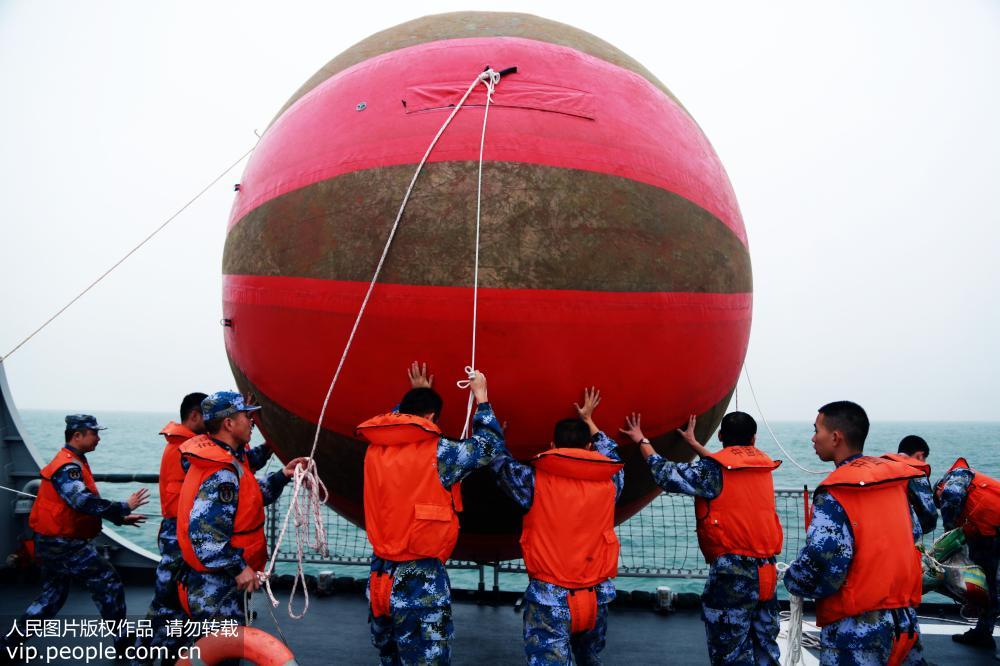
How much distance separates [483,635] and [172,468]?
296cm

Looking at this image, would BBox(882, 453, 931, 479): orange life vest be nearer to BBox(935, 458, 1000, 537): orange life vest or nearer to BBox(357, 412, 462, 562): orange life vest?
BBox(935, 458, 1000, 537): orange life vest

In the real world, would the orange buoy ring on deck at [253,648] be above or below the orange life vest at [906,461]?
below

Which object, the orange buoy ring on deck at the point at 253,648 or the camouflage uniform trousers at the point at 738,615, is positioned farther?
the camouflage uniform trousers at the point at 738,615

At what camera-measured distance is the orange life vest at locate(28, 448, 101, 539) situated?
5.26m

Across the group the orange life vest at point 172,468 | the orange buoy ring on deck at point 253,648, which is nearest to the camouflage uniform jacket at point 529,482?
the orange buoy ring on deck at point 253,648

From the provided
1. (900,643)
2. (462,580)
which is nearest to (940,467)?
(462,580)

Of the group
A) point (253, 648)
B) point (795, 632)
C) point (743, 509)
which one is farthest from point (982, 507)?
point (253, 648)

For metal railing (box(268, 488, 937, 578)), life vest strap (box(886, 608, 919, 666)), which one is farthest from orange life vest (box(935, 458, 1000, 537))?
life vest strap (box(886, 608, 919, 666))

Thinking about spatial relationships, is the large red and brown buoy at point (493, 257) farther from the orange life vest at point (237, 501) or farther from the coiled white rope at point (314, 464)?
the orange life vest at point (237, 501)

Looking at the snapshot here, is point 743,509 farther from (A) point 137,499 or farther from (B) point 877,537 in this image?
(A) point 137,499

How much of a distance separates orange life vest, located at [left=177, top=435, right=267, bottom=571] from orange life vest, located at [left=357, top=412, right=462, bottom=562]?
100cm

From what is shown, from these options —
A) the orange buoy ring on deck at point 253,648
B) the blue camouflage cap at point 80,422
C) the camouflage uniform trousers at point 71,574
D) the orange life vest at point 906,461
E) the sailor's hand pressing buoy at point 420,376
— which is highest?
the sailor's hand pressing buoy at point 420,376

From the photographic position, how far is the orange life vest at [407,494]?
10.5ft

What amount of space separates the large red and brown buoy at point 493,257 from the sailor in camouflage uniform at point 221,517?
0.24 meters
